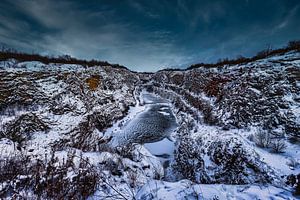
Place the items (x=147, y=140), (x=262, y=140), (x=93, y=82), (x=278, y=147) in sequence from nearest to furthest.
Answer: (x=278, y=147), (x=262, y=140), (x=147, y=140), (x=93, y=82)

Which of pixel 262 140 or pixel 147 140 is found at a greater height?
pixel 262 140

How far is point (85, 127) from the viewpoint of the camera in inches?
471

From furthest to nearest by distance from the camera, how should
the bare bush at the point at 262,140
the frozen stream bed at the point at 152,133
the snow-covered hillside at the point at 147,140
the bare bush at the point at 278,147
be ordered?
the frozen stream bed at the point at 152,133
the bare bush at the point at 262,140
the bare bush at the point at 278,147
the snow-covered hillside at the point at 147,140

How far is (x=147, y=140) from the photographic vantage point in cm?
1183

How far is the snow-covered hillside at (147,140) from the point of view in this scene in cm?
393

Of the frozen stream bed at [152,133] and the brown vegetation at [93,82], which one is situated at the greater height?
the brown vegetation at [93,82]

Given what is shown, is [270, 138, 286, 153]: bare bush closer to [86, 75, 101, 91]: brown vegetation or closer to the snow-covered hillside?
the snow-covered hillside

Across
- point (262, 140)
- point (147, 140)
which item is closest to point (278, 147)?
point (262, 140)

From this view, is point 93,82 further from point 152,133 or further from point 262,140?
point 262,140

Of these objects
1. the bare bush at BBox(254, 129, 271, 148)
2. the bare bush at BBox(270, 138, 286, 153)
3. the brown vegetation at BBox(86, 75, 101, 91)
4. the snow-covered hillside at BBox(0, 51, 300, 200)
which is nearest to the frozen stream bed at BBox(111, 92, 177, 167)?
the snow-covered hillside at BBox(0, 51, 300, 200)

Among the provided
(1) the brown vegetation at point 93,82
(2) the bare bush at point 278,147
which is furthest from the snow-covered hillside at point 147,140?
(1) the brown vegetation at point 93,82

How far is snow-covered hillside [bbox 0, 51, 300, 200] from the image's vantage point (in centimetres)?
393

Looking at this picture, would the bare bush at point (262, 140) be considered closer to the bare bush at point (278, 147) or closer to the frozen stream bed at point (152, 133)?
the bare bush at point (278, 147)

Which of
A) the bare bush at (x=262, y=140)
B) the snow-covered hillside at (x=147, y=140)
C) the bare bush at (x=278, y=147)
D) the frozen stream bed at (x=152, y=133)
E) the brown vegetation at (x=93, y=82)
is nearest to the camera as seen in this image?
the snow-covered hillside at (x=147, y=140)
